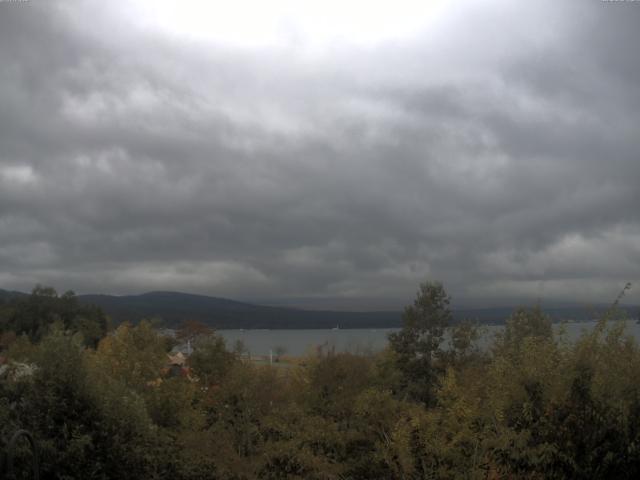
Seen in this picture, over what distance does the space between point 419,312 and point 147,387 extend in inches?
862

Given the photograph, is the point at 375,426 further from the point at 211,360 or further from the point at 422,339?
the point at 422,339

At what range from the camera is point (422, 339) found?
41.6 metres

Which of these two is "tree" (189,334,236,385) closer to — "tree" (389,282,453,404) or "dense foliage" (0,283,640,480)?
"dense foliage" (0,283,640,480)

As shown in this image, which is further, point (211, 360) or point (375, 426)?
point (211, 360)

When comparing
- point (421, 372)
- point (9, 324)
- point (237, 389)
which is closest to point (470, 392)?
point (237, 389)

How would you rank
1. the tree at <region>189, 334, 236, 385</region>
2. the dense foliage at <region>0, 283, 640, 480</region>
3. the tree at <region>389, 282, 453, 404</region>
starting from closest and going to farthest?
the dense foliage at <region>0, 283, 640, 480</region>, the tree at <region>189, 334, 236, 385</region>, the tree at <region>389, 282, 453, 404</region>

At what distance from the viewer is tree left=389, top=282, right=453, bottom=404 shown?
38812mm

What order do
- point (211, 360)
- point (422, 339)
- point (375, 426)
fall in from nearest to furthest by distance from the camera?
1. point (375, 426)
2. point (211, 360)
3. point (422, 339)

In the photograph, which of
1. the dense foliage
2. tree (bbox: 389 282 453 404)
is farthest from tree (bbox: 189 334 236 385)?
tree (bbox: 389 282 453 404)

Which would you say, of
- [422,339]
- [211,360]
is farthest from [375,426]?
[422,339]

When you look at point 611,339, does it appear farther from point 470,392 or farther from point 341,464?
point 341,464

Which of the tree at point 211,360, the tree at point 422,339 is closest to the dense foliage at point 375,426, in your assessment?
the tree at point 211,360

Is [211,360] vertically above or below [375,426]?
above

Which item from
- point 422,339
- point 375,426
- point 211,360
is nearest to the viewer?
point 375,426
